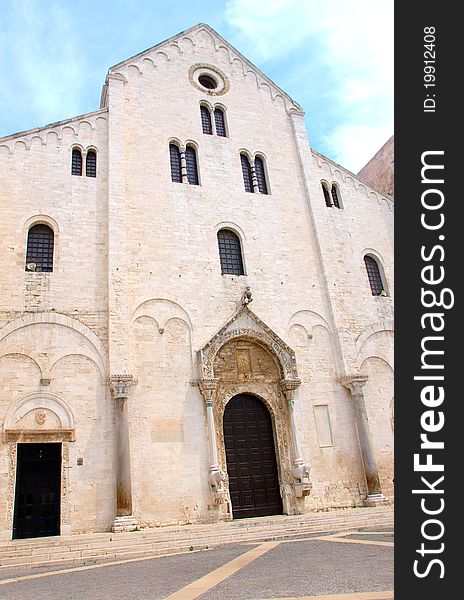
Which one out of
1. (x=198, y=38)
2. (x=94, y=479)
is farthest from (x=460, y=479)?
(x=198, y=38)

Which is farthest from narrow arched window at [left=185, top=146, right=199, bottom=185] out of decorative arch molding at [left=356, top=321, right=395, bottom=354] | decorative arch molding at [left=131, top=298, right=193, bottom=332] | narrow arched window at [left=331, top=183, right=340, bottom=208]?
decorative arch molding at [left=356, top=321, right=395, bottom=354]

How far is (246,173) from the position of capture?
19.7 metres

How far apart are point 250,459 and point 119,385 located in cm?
500

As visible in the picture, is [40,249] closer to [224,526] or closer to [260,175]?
[260,175]

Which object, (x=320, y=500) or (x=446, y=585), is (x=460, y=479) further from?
(x=320, y=500)

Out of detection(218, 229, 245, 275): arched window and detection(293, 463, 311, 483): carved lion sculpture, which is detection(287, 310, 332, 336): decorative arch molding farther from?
detection(293, 463, 311, 483): carved lion sculpture

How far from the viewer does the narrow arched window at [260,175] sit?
19.6 meters

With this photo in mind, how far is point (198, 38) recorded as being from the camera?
21.1 m

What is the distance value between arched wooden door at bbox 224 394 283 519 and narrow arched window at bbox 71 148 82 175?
970 centimetres

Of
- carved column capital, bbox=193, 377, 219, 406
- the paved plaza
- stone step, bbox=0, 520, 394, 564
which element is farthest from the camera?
carved column capital, bbox=193, 377, 219, 406

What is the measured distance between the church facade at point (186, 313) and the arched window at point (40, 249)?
71 mm

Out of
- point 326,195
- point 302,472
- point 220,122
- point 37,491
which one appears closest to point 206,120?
point 220,122

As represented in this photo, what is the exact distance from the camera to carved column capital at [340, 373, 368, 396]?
652 inches

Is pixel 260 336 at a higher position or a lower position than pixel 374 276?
lower
